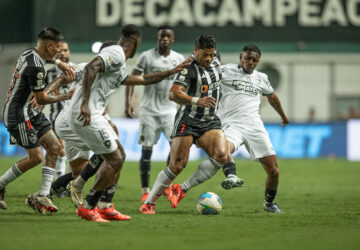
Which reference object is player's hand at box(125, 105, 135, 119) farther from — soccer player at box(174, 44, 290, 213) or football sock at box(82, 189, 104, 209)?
football sock at box(82, 189, 104, 209)

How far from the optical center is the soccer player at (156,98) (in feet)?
37.3

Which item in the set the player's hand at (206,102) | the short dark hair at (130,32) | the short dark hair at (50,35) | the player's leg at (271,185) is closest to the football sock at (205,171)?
the player's leg at (271,185)

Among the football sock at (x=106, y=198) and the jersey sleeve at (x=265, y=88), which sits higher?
the jersey sleeve at (x=265, y=88)

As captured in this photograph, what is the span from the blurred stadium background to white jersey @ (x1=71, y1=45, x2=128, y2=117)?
871 inches

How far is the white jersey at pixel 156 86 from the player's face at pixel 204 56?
258 centimetres

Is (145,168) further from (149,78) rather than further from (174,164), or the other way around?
(149,78)

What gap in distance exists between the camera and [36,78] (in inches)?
320

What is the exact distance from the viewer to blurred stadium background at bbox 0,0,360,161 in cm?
3100

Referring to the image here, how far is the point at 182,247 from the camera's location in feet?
19.9

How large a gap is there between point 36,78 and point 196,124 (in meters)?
2.13

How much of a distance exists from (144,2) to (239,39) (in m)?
4.65

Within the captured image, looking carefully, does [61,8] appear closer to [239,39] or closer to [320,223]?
[239,39]

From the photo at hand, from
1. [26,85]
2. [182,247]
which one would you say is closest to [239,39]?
[26,85]

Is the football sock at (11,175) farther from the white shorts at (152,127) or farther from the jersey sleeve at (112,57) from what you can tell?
the white shorts at (152,127)
